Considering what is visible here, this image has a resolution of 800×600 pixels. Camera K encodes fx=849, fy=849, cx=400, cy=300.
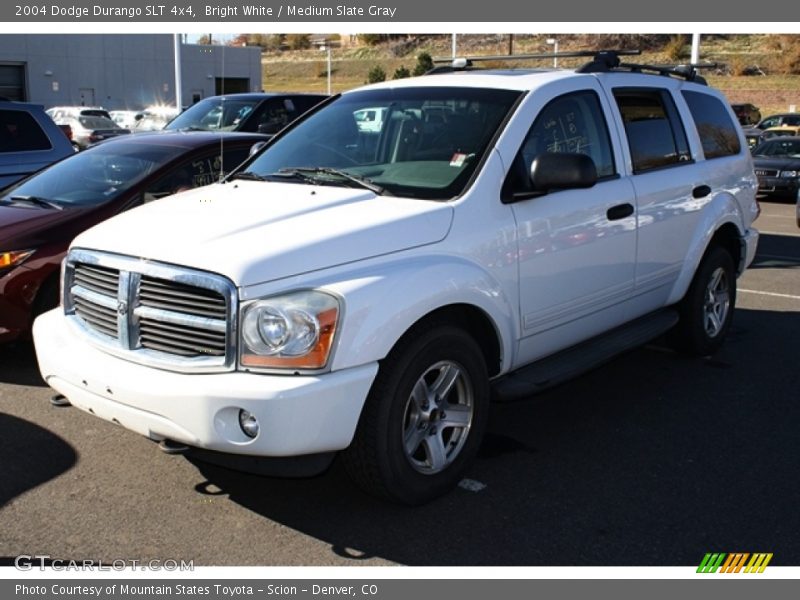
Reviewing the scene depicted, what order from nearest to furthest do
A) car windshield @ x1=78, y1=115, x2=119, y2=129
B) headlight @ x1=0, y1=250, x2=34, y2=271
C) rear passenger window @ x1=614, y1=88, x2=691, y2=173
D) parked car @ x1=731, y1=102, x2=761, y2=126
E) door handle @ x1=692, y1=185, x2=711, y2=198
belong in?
rear passenger window @ x1=614, y1=88, x2=691, y2=173 → headlight @ x1=0, y1=250, x2=34, y2=271 → door handle @ x1=692, y1=185, x2=711, y2=198 → car windshield @ x1=78, y1=115, x2=119, y2=129 → parked car @ x1=731, y1=102, x2=761, y2=126

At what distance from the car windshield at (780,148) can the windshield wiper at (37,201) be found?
57.0ft

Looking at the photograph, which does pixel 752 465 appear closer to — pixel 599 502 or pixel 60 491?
pixel 599 502

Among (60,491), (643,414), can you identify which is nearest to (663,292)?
(643,414)

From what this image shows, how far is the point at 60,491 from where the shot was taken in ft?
13.6

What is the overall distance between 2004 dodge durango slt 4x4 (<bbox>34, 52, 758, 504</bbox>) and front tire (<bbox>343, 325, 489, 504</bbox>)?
0.01 metres

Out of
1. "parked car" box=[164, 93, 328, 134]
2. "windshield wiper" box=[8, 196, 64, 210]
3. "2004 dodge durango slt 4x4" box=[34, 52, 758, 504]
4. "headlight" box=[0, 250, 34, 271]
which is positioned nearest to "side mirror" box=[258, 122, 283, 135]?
"parked car" box=[164, 93, 328, 134]

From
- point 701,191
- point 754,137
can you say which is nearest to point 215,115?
point 701,191

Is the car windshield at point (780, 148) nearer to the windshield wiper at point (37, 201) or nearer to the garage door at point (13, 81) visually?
the windshield wiper at point (37, 201)

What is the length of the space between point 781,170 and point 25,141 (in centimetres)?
1548

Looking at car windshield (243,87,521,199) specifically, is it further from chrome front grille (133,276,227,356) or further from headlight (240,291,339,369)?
chrome front grille (133,276,227,356)

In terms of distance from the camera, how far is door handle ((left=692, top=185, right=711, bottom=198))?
5.86 m

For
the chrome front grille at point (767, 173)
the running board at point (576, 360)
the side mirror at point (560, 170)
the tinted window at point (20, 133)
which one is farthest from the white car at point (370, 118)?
the chrome front grille at point (767, 173)

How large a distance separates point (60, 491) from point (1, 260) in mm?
2154

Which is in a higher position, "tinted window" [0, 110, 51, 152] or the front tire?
"tinted window" [0, 110, 51, 152]
